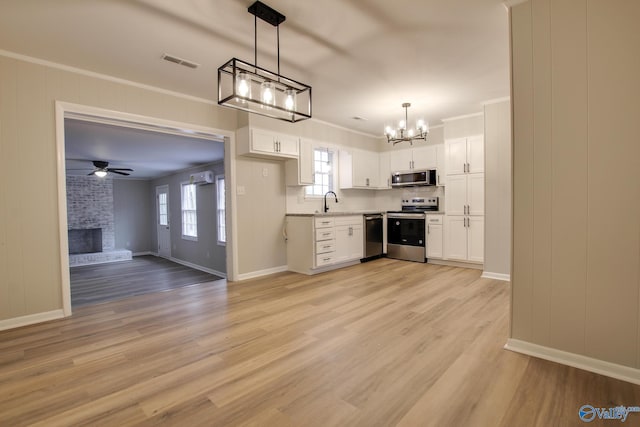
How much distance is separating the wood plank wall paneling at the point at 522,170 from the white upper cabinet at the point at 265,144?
3.13m

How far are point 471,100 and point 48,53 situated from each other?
4.93 meters

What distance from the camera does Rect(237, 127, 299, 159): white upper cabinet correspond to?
429 centimetres

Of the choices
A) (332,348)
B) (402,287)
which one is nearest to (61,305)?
(332,348)

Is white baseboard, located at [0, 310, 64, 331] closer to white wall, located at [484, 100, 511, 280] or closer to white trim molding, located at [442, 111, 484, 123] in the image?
white wall, located at [484, 100, 511, 280]

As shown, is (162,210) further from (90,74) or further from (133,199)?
(90,74)

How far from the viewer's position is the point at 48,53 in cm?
286

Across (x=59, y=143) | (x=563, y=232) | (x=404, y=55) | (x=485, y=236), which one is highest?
(x=404, y=55)

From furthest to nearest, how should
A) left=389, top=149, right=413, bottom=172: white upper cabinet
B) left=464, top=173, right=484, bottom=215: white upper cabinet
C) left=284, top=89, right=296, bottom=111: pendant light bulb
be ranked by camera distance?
1. left=389, top=149, right=413, bottom=172: white upper cabinet
2. left=464, top=173, right=484, bottom=215: white upper cabinet
3. left=284, top=89, right=296, bottom=111: pendant light bulb

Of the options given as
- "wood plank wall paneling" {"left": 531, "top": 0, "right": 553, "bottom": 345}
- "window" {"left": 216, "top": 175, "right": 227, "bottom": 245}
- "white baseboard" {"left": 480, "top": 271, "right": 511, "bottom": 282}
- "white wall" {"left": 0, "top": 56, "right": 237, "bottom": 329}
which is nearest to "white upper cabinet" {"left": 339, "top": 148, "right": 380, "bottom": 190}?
"window" {"left": 216, "top": 175, "right": 227, "bottom": 245}

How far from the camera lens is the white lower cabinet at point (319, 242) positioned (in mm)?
4797

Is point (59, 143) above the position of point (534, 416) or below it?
above

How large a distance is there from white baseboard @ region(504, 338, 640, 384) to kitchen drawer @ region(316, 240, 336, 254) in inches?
116

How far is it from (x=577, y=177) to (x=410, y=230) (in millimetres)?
3781

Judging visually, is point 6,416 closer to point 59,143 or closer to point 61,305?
point 61,305
